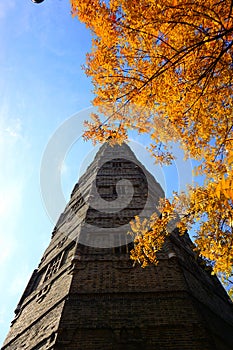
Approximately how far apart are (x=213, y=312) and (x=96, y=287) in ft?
13.2

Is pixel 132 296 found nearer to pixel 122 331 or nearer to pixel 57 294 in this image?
pixel 122 331

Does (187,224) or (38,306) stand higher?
(187,224)

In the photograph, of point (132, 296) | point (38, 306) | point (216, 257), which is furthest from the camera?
point (38, 306)

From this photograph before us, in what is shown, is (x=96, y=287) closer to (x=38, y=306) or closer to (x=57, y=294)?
(x=57, y=294)

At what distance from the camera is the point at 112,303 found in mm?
6508

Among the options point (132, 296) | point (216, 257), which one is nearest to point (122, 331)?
point (132, 296)

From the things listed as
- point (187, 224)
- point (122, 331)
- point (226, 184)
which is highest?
point (187, 224)

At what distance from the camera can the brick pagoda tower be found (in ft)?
18.6

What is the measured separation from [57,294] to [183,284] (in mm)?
3800

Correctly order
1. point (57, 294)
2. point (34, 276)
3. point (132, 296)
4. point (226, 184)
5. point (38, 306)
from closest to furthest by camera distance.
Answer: point (226, 184)
point (132, 296)
point (57, 294)
point (38, 306)
point (34, 276)

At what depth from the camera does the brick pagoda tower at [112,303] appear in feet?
18.6

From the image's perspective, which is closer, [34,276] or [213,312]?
[213,312]

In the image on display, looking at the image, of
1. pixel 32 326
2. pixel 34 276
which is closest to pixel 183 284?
pixel 32 326

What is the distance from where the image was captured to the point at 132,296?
22.1 ft
